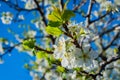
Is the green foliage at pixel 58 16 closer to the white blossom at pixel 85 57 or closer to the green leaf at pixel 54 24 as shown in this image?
the green leaf at pixel 54 24

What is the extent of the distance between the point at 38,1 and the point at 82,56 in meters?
5.45

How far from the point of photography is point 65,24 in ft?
6.61

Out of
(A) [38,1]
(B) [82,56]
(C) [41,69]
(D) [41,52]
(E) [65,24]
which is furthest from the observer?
(C) [41,69]

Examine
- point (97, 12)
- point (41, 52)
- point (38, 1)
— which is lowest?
point (41, 52)

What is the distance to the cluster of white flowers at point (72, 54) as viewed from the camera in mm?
2088

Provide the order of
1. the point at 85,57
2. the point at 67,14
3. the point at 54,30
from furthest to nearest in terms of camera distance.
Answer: the point at 85,57 < the point at 54,30 < the point at 67,14

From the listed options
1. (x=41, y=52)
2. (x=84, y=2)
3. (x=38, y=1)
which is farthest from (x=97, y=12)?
(x=41, y=52)

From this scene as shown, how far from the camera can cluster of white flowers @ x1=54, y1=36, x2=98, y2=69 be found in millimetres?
2088

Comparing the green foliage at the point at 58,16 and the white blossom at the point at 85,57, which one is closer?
the green foliage at the point at 58,16

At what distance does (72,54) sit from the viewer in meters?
2.11

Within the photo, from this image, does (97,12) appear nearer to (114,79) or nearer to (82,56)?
(114,79)

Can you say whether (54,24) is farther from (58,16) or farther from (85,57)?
(85,57)

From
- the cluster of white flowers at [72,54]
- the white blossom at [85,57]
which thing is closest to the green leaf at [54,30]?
the cluster of white flowers at [72,54]

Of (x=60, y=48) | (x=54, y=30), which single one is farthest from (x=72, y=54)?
(x=54, y=30)
